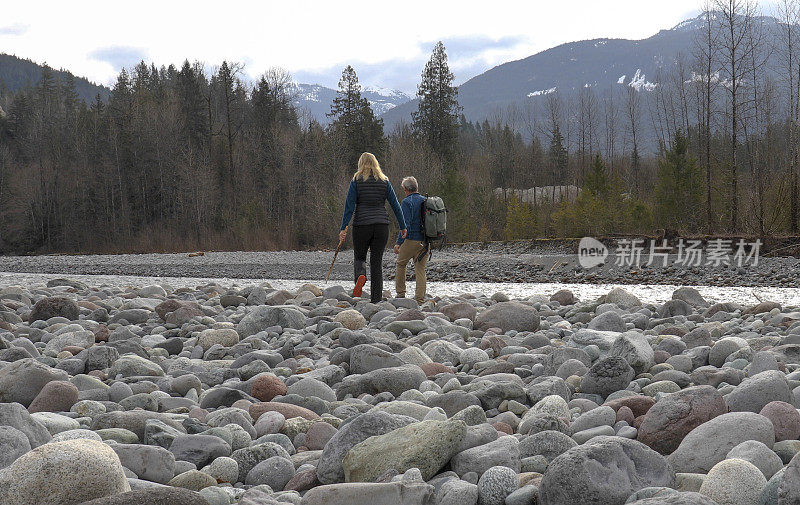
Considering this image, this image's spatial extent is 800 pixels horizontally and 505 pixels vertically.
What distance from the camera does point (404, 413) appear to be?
140 inches

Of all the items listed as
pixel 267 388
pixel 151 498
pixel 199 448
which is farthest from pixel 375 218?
pixel 151 498

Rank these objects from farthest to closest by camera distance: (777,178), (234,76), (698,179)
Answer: (234,76)
(698,179)
(777,178)

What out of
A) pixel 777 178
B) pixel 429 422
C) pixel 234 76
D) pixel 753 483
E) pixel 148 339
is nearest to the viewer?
pixel 753 483

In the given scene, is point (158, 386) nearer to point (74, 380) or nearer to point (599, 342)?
point (74, 380)

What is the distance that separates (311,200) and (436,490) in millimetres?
39084

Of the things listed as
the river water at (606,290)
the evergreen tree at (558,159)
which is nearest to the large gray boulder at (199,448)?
the river water at (606,290)

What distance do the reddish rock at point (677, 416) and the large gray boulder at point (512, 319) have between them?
3638mm

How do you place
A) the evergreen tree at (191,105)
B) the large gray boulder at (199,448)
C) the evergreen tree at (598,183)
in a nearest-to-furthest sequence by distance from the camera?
1. the large gray boulder at (199,448)
2. the evergreen tree at (598,183)
3. the evergreen tree at (191,105)

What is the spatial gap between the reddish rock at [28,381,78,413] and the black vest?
4860 millimetres

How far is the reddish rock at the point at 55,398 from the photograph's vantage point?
3.87m

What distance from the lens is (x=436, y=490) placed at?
2.55 meters

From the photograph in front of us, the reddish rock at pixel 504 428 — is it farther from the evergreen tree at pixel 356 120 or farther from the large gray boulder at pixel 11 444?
the evergreen tree at pixel 356 120

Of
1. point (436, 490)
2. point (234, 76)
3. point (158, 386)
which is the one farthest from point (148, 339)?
point (234, 76)

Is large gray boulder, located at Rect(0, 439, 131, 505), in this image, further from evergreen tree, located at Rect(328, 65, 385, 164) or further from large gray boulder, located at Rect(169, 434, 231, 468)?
evergreen tree, located at Rect(328, 65, 385, 164)
